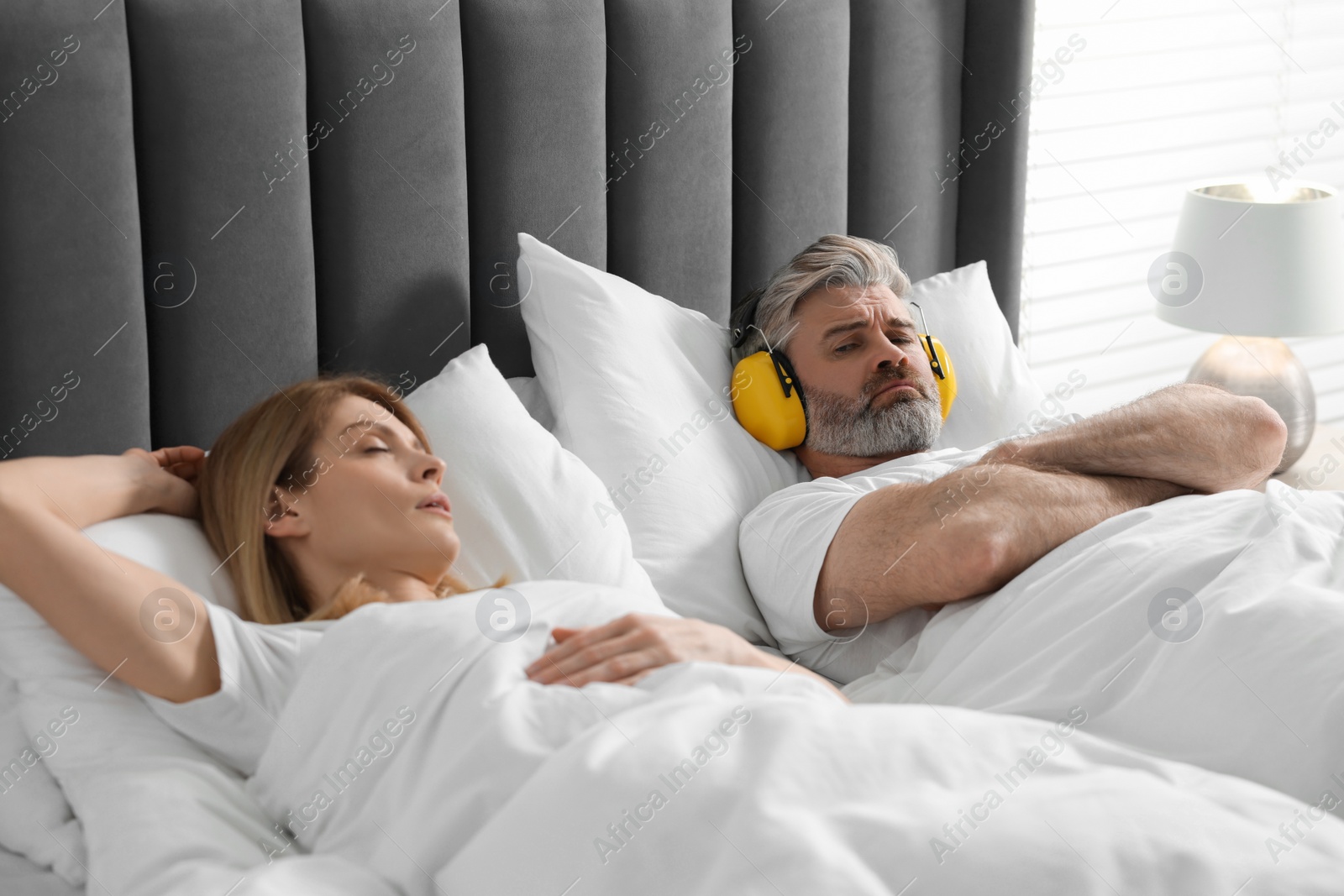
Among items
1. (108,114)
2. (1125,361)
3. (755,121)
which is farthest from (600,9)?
(1125,361)

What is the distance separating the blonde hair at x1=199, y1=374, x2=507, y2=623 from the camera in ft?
3.86

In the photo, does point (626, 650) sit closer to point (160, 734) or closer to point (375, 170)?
point (160, 734)

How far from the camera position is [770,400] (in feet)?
5.70

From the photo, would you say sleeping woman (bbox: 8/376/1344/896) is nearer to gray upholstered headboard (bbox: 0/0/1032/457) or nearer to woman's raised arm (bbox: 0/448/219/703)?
woman's raised arm (bbox: 0/448/219/703)

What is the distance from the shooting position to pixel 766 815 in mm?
853

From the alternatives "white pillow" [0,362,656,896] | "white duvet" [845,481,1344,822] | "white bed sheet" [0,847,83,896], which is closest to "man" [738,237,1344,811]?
"white duvet" [845,481,1344,822]

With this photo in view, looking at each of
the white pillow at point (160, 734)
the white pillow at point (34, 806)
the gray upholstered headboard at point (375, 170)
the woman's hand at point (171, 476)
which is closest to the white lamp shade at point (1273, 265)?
the gray upholstered headboard at point (375, 170)

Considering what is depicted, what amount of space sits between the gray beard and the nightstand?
76cm

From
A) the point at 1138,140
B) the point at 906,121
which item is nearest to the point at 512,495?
the point at 906,121

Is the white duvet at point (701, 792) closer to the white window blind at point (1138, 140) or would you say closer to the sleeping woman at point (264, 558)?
the sleeping woman at point (264, 558)

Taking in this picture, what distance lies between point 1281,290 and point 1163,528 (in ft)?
2.96

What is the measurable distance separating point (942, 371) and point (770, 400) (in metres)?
0.30

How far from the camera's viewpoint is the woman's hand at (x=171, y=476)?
1.22 meters

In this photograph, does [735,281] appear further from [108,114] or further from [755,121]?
[108,114]
